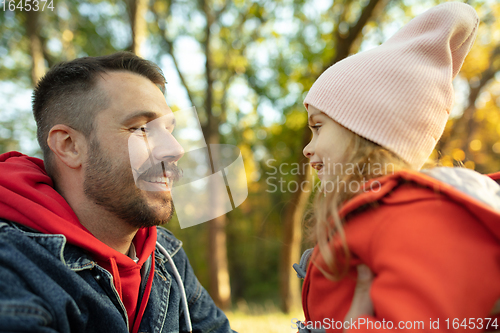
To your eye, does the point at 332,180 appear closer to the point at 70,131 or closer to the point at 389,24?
the point at 70,131

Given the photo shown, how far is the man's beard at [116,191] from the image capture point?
1754mm

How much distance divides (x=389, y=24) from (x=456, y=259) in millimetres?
7019

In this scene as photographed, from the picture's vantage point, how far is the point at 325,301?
3.81 feet

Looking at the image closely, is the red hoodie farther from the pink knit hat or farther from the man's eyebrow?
the pink knit hat

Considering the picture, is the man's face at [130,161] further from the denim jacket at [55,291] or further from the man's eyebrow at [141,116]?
the denim jacket at [55,291]

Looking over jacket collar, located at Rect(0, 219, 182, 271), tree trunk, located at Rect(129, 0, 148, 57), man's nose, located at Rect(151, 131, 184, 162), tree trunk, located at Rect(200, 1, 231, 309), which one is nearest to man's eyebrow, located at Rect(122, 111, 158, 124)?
man's nose, located at Rect(151, 131, 184, 162)

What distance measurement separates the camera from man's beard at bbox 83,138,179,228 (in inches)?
69.1

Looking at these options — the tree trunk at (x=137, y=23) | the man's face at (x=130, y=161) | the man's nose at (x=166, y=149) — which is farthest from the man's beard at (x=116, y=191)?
the tree trunk at (x=137, y=23)

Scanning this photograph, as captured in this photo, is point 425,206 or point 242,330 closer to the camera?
point 425,206

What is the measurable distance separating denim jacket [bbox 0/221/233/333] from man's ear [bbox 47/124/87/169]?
529 mm

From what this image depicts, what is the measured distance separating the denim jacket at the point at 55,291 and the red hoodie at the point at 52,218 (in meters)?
0.05

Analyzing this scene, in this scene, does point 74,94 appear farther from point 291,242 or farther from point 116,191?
point 291,242

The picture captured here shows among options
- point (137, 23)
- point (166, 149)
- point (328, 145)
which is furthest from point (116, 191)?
point (137, 23)

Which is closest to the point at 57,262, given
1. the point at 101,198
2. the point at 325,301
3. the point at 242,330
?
the point at 101,198
